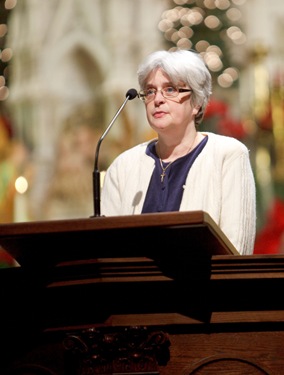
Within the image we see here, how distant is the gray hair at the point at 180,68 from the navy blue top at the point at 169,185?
187 mm

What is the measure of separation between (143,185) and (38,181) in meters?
6.52

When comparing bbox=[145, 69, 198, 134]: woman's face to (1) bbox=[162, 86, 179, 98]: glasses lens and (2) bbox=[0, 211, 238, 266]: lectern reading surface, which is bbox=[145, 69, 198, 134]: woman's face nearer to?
(1) bbox=[162, 86, 179, 98]: glasses lens

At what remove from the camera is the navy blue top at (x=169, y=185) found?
11.5 ft

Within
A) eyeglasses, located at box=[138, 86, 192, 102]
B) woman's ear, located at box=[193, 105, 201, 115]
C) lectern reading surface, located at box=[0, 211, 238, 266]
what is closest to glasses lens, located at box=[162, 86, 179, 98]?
eyeglasses, located at box=[138, 86, 192, 102]

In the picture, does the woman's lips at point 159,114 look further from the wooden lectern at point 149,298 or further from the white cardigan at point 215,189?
the wooden lectern at point 149,298

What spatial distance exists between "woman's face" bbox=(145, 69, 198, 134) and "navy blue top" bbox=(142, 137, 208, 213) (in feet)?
0.35

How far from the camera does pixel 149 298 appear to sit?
119 inches

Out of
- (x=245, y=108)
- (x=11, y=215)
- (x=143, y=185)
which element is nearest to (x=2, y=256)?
(x=11, y=215)

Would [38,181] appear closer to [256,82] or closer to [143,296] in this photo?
[256,82]

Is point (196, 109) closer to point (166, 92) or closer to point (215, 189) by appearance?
point (166, 92)

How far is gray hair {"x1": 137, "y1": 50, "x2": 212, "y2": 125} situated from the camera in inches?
138

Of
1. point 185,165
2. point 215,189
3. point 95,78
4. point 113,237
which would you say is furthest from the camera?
point 95,78

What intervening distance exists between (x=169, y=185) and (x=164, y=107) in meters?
0.24

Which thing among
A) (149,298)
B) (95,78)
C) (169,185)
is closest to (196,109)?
(169,185)
